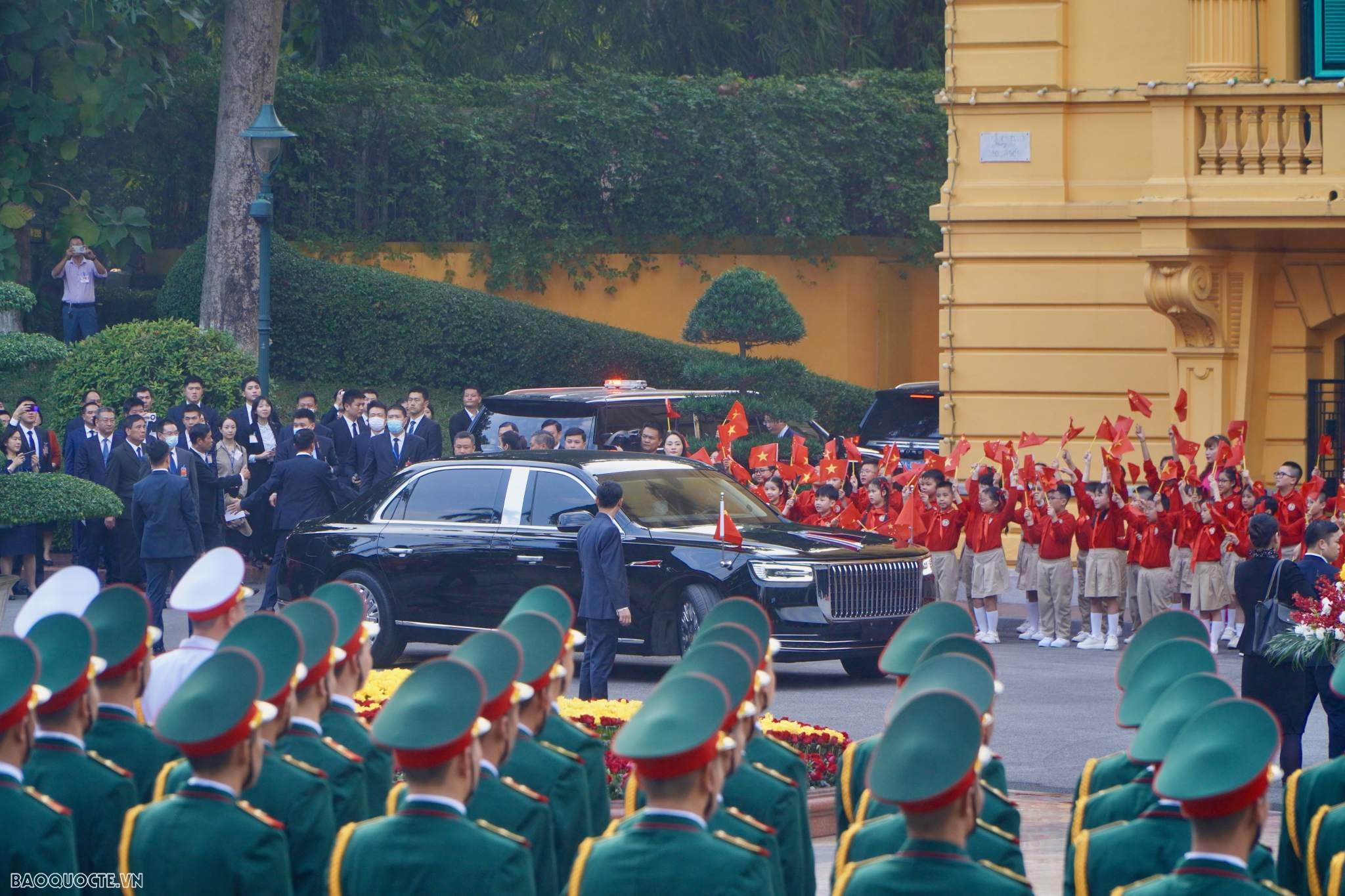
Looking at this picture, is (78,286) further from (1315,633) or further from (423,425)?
(1315,633)

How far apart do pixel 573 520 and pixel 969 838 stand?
369 inches

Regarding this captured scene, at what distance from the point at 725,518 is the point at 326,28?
19.2m

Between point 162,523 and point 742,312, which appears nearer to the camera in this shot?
point 162,523

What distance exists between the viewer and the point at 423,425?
65.3 ft

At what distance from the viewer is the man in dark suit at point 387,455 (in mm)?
19500

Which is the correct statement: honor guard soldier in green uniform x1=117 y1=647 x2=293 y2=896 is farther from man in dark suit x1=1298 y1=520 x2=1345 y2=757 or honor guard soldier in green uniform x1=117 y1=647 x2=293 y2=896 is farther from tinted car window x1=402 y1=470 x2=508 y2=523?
tinted car window x1=402 y1=470 x2=508 y2=523

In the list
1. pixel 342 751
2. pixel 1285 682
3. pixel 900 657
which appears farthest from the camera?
pixel 1285 682

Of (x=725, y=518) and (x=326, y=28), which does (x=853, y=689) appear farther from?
(x=326, y=28)

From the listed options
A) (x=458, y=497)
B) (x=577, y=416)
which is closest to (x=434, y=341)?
(x=577, y=416)

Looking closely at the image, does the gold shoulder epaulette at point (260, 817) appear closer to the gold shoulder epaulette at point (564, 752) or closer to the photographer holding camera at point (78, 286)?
the gold shoulder epaulette at point (564, 752)

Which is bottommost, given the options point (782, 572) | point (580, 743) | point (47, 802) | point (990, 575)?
point (990, 575)

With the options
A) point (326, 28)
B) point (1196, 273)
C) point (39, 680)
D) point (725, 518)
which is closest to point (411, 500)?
point (725, 518)

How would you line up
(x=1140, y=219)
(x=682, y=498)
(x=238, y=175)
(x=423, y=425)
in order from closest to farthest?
(x=682, y=498), (x=1140, y=219), (x=423, y=425), (x=238, y=175)

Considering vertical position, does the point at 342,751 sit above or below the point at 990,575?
above
